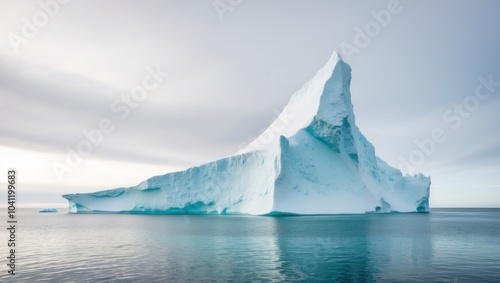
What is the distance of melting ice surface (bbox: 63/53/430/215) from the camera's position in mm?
32969

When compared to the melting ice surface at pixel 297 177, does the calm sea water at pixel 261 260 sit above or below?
below

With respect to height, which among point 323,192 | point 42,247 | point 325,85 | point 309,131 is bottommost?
point 42,247

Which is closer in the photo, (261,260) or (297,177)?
(261,260)

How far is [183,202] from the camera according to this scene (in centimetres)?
3759

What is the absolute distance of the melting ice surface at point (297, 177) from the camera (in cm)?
3297

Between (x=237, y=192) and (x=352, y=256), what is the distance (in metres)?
24.2

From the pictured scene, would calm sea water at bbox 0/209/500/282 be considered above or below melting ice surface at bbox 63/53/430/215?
below

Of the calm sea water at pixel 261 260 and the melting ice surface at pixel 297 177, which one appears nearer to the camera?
the calm sea water at pixel 261 260

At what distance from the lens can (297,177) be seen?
109 ft

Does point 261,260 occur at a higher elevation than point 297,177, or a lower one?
lower

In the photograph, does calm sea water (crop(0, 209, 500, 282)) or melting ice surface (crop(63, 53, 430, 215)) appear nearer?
calm sea water (crop(0, 209, 500, 282))

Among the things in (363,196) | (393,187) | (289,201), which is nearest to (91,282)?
(289,201)

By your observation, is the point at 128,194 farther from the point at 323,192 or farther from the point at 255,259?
the point at 255,259

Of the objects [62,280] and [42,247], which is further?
[42,247]
